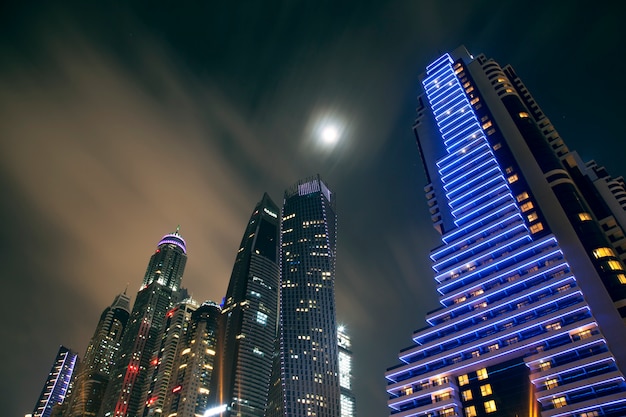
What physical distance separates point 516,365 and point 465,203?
5367 centimetres

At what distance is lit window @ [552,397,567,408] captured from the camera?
7856 cm

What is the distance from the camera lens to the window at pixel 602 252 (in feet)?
302

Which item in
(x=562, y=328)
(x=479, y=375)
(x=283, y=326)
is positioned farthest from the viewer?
(x=283, y=326)

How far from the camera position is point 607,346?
80000 millimetres

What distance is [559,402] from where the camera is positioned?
7906cm

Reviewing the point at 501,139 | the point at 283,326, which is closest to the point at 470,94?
the point at 501,139

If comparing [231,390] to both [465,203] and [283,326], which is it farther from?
[465,203]

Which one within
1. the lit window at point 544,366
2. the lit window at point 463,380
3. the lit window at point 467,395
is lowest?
the lit window at point 467,395

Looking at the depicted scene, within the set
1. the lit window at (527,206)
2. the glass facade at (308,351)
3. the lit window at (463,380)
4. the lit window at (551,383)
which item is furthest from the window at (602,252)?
the glass facade at (308,351)

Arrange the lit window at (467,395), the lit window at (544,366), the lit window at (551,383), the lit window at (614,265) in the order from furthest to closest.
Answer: the lit window at (467,395), the lit window at (614,265), the lit window at (544,366), the lit window at (551,383)

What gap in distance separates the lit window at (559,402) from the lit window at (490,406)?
12047 mm

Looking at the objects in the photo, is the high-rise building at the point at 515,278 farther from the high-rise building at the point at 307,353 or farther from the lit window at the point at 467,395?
the high-rise building at the point at 307,353

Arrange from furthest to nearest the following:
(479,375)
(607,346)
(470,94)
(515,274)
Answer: (470,94) < (515,274) < (479,375) < (607,346)

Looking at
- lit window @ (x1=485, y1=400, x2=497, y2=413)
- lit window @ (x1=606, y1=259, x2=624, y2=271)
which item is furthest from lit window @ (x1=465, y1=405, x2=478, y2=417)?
lit window @ (x1=606, y1=259, x2=624, y2=271)
